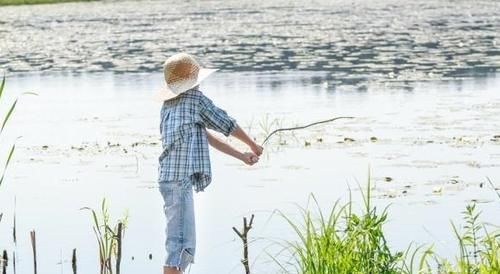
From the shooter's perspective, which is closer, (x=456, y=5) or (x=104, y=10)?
(x=456, y=5)

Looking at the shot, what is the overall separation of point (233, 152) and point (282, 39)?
23672mm

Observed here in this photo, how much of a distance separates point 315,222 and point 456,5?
110 ft

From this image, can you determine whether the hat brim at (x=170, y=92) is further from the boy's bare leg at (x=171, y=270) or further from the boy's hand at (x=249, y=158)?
the boy's bare leg at (x=171, y=270)

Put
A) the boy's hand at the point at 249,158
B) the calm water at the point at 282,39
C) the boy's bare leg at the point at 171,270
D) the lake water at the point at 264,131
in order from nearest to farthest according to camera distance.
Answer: the boy's hand at the point at 249,158, the boy's bare leg at the point at 171,270, the lake water at the point at 264,131, the calm water at the point at 282,39

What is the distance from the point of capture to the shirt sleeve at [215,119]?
5922 mm

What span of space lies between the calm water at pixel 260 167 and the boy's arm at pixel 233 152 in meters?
1.75

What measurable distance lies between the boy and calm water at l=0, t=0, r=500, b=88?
1327cm

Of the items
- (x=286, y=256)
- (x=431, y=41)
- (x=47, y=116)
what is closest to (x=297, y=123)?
(x=47, y=116)

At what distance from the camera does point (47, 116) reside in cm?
1625

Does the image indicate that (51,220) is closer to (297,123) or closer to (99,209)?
(99,209)

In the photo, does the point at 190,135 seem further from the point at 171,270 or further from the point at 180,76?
the point at 171,270

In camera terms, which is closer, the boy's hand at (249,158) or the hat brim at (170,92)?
the boy's hand at (249,158)

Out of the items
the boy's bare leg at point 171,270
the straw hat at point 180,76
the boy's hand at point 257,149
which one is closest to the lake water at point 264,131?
the boy's bare leg at point 171,270

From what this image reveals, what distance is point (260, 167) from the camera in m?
11.6
